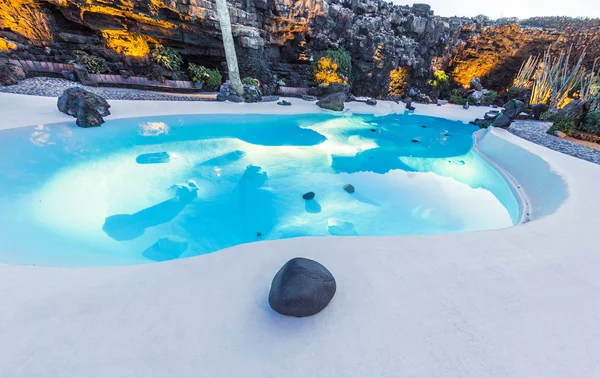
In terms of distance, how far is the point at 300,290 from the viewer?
163 cm

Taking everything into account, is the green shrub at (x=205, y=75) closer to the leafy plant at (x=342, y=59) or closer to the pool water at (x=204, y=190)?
the pool water at (x=204, y=190)

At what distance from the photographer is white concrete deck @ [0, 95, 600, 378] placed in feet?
4.56

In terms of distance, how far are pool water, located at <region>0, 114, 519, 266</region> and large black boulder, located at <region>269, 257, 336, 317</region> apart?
7.43ft

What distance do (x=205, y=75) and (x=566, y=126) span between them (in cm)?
1378

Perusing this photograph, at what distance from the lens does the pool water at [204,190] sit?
3480mm

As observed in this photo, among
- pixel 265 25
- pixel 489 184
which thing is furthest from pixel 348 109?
pixel 489 184

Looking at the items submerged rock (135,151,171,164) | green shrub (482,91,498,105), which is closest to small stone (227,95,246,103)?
submerged rock (135,151,171,164)

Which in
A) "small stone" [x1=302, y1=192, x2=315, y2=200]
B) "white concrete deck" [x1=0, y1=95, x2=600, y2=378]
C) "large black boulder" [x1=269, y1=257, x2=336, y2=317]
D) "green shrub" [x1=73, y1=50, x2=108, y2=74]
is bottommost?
"small stone" [x1=302, y1=192, x2=315, y2=200]

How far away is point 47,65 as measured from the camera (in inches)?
354

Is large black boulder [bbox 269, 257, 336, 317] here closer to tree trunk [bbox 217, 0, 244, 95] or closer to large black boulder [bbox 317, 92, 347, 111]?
large black boulder [bbox 317, 92, 347, 111]

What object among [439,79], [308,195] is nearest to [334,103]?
[308,195]

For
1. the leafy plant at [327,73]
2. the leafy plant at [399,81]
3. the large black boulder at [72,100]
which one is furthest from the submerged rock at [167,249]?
the leafy plant at [399,81]

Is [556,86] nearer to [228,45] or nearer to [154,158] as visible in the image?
[228,45]

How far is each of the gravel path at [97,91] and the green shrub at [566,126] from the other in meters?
12.5
